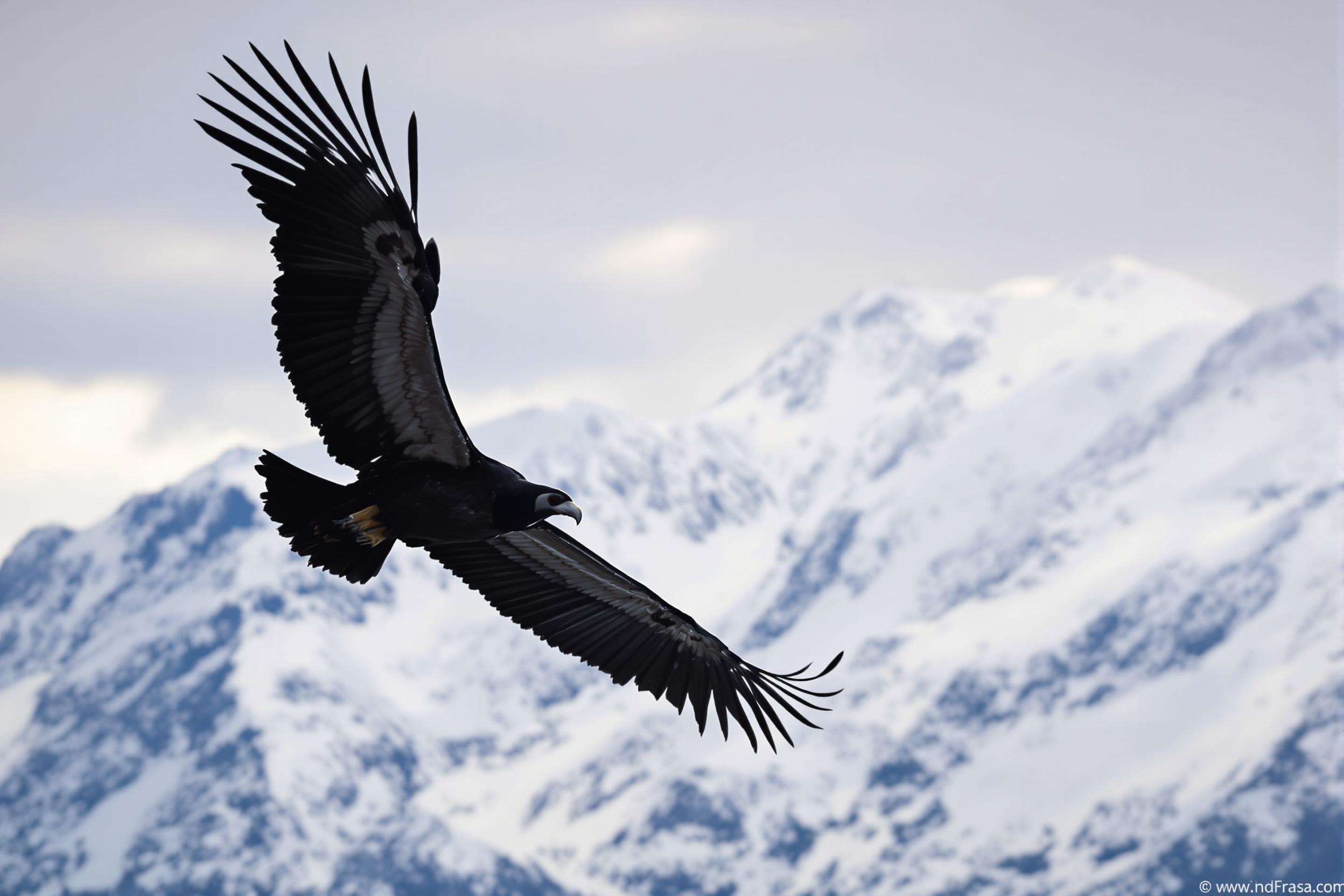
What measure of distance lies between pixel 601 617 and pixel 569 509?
4.55 metres

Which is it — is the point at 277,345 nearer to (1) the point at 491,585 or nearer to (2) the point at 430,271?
(2) the point at 430,271

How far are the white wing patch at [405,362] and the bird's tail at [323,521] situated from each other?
105 cm

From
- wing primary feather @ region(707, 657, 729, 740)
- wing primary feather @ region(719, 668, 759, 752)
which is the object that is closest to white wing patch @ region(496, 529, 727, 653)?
wing primary feather @ region(707, 657, 729, 740)

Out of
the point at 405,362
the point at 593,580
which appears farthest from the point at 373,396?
the point at 593,580

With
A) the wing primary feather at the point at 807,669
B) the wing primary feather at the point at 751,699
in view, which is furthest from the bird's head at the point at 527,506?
the wing primary feather at the point at 751,699

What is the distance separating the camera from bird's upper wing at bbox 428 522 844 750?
26.8 m

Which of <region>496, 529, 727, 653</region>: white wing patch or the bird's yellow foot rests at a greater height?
<region>496, 529, 727, 653</region>: white wing patch

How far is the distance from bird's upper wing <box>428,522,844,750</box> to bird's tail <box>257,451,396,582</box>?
2.57m

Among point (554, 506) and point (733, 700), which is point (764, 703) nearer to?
point (733, 700)

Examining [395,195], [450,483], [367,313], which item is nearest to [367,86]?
[395,195]

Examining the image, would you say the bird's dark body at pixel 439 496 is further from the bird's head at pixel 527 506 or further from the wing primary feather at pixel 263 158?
the wing primary feather at pixel 263 158

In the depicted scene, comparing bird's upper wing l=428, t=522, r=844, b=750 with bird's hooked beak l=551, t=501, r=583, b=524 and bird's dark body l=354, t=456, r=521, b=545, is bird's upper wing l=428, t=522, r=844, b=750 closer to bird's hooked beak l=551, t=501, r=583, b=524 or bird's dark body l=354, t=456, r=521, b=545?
bird's dark body l=354, t=456, r=521, b=545

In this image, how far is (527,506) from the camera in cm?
2356

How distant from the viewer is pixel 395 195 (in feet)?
72.4
